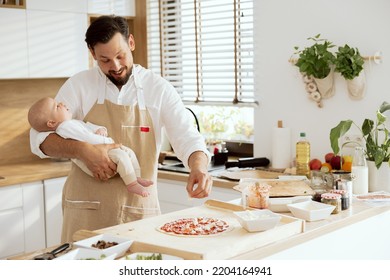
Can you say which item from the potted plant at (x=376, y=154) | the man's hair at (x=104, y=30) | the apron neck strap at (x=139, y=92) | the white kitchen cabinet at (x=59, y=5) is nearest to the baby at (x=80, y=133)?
the apron neck strap at (x=139, y=92)

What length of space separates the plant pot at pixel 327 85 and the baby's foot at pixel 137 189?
1604 millimetres

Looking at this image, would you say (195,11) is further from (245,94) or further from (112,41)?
(112,41)

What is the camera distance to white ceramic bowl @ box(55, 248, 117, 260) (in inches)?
76.4

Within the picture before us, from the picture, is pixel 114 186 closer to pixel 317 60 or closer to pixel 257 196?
pixel 257 196

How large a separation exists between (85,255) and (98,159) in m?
0.73

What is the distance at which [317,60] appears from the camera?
3762 millimetres

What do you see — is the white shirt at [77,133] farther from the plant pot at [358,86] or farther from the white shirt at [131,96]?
the plant pot at [358,86]

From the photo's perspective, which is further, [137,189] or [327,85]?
[327,85]

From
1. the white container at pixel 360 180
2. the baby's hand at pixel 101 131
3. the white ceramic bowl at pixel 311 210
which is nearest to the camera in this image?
the white ceramic bowl at pixel 311 210

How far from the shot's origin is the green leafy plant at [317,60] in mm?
3740

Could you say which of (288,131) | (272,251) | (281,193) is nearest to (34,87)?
(288,131)

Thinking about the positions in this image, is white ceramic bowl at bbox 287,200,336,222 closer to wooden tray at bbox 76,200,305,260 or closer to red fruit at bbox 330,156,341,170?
wooden tray at bbox 76,200,305,260

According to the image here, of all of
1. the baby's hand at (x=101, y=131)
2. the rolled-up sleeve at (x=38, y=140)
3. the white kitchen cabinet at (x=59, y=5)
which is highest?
the white kitchen cabinet at (x=59, y=5)

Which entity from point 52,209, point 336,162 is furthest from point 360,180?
point 52,209
